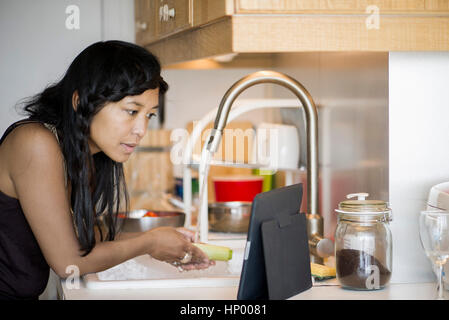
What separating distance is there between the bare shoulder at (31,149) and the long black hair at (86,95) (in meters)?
0.05

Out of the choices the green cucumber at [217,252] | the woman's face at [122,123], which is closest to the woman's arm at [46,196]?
the woman's face at [122,123]

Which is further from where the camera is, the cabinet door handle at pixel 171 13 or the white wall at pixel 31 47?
the white wall at pixel 31 47

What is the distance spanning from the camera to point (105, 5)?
2.13 m

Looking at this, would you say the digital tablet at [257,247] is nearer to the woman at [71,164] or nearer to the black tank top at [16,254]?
the woman at [71,164]

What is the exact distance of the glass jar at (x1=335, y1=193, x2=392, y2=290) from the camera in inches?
46.9

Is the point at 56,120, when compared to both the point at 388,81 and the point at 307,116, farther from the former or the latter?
the point at 388,81

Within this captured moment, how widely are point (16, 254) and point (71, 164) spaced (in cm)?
23

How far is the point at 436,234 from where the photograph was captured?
1.08 meters

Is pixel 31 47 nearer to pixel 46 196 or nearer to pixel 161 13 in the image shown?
pixel 161 13

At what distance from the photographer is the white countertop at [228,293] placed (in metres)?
1.19

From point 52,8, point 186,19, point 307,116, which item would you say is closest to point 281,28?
Answer: point 307,116

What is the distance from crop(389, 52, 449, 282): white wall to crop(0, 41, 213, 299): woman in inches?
18.0

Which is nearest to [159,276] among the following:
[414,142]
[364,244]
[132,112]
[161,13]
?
[132,112]
